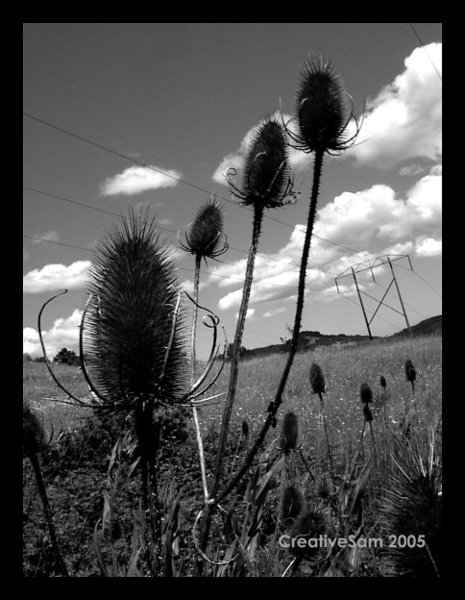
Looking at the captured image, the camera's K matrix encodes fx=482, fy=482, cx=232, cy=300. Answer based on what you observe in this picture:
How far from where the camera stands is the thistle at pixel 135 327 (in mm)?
2326

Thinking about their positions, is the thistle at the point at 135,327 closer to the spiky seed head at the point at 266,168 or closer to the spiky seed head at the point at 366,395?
the spiky seed head at the point at 266,168

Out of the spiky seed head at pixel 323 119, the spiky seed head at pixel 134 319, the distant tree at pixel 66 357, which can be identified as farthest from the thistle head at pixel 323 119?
the distant tree at pixel 66 357

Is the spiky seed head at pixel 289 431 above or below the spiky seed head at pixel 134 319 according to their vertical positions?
below

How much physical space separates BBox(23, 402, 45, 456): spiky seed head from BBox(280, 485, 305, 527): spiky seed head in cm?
152

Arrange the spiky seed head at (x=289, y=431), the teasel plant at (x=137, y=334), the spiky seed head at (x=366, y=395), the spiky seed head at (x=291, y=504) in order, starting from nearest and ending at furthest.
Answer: the teasel plant at (x=137, y=334)
the spiky seed head at (x=291, y=504)
the spiky seed head at (x=289, y=431)
the spiky seed head at (x=366, y=395)

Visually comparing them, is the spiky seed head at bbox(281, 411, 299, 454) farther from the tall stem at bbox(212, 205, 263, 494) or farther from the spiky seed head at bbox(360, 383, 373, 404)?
the tall stem at bbox(212, 205, 263, 494)

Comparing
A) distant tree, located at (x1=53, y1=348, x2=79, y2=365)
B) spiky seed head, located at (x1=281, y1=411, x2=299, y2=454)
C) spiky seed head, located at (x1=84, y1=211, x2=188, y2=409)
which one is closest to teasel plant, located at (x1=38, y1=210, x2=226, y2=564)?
spiky seed head, located at (x1=84, y1=211, x2=188, y2=409)

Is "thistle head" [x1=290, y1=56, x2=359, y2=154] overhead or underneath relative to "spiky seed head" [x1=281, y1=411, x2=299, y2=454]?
overhead

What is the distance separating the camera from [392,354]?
1420cm

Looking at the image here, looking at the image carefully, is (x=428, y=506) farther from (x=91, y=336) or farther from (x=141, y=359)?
(x=91, y=336)

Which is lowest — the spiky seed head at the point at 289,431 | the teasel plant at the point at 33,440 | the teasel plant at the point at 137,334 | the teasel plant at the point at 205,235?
the spiky seed head at the point at 289,431

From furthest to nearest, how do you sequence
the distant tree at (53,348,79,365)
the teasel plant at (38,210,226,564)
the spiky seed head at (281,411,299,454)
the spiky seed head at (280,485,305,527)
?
the distant tree at (53,348,79,365), the spiky seed head at (281,411,299,454), the spiky seed head at (280,485,305,527), the teasel plant at (38,210,226,564)

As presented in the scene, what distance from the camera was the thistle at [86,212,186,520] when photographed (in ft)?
7.63

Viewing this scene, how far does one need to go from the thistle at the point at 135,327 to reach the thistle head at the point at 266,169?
2.30 ft
